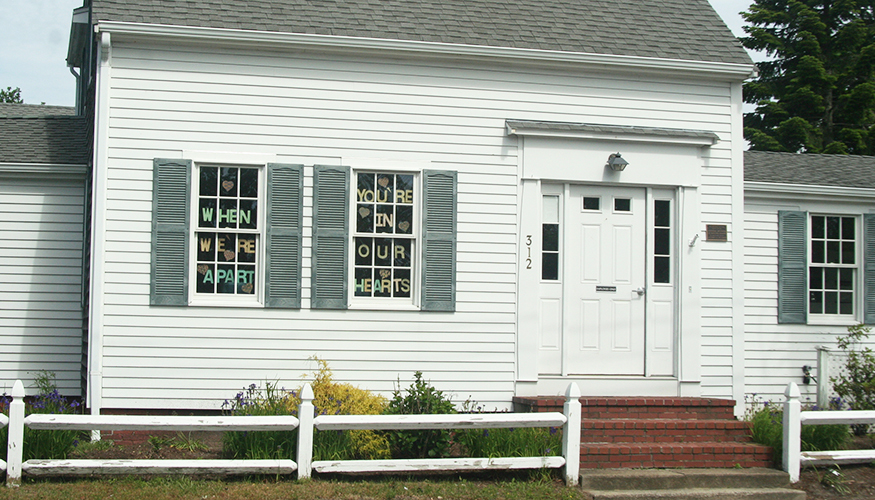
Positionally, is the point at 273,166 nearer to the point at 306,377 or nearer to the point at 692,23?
the point at 306,377

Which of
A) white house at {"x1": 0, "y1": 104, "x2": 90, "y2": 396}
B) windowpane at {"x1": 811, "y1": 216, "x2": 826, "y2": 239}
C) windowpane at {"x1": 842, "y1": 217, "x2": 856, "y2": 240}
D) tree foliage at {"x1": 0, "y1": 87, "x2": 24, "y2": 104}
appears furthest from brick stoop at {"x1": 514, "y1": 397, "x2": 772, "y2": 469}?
tree foliage at {"x1": 0, "y1": 87, "x2": 24, "y2": 104}

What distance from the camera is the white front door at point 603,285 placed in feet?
28.3

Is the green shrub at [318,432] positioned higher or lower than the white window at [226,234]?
lower

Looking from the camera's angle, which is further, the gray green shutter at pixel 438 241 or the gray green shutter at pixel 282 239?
the gray green shutter at pixel 438 241

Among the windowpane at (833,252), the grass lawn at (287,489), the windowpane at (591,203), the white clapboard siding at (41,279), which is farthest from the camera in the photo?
the windowpane at (833,252)

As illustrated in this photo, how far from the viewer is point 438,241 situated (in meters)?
8.37

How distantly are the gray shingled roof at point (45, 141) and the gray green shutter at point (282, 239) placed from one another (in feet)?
8.86

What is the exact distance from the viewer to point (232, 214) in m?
8.16

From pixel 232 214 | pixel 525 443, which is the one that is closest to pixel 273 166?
pixel 232 214

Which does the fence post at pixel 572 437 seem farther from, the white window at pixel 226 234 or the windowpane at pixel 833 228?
the windowpane at pixel 833 228

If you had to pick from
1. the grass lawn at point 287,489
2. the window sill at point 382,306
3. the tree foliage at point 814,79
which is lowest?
the grass lawn at point 287,489

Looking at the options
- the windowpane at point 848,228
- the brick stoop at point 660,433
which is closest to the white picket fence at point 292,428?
the brick stoop at point 660,433

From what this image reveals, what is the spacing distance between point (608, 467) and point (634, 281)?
2.49 m

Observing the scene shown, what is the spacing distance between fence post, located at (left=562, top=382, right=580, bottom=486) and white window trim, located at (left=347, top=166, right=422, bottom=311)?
2.29 m
